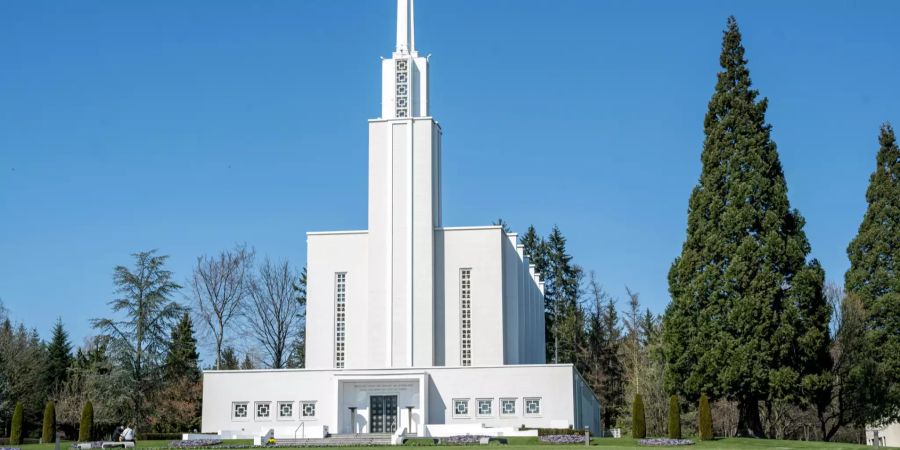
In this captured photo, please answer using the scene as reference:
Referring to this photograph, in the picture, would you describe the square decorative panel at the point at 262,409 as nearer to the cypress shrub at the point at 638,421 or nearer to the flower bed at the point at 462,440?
the flower bed at the point at 462,440

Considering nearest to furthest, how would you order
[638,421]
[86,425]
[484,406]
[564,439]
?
[564,439] → [638,421] → [86,425] → [484,406]

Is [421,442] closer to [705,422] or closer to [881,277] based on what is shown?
[705,422]

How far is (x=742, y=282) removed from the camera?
40781 mm

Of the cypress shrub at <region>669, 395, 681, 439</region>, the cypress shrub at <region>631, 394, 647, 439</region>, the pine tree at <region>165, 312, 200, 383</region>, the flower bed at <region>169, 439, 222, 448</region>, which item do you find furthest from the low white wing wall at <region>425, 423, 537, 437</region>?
the pine tree at <region>165, 312, 200, 383</region>

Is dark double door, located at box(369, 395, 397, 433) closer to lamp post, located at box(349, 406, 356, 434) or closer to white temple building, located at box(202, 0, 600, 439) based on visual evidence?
white temple building, located at box(202, 0, 600, 439)

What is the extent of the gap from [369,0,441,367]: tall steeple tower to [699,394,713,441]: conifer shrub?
46.7 ft

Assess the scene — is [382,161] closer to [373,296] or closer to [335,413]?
[373,296]

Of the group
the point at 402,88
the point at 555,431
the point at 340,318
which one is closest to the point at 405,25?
the point at 402,88

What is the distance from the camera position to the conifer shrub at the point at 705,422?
1495 inches

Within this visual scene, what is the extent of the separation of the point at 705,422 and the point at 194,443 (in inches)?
769

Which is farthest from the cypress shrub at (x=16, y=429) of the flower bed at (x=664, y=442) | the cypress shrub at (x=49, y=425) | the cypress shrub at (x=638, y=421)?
the flower bed at (x=664, y=442)

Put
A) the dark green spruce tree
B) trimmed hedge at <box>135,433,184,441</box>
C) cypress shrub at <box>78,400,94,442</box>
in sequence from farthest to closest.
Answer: trimmed hedge at <box>135,433,184,441</box> → cypress shrub at <box>78,400,94,442</box> → the dark green spruce tree

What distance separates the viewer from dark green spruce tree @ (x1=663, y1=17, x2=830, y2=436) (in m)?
39.7

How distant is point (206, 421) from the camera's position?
1847 inches
